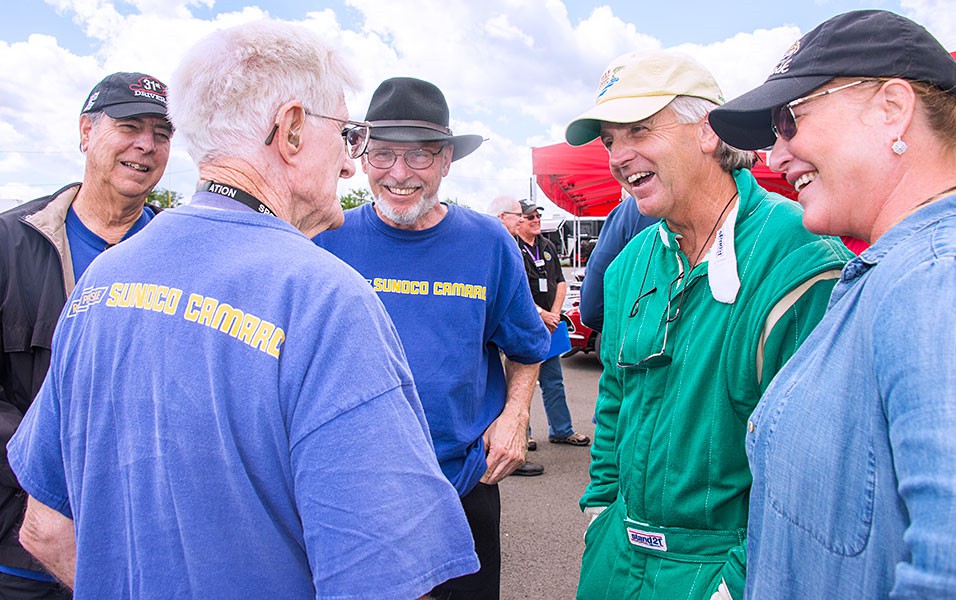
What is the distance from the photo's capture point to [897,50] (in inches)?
43.1

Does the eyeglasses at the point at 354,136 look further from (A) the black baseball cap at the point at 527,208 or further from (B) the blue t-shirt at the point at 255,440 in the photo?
(A) the black baseball cap at the point at 527,208

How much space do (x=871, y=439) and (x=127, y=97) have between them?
2472mm

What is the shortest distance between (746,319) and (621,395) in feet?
1.89

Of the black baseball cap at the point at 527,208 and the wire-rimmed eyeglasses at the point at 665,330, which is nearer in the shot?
the wire-rimmed eyeglasses at the point at 665,330

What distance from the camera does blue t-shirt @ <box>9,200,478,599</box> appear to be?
944mm

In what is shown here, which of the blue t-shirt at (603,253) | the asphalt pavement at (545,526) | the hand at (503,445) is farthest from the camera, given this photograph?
the asphalt pavement at (545,526)

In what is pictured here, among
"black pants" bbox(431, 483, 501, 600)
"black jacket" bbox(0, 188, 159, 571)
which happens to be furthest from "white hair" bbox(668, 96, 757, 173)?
"black jacket" bbox(0, 188, 159, 571)

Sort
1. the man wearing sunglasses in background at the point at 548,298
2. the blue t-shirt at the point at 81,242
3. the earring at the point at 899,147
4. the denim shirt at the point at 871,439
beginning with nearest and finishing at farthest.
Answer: the denim shirt at the point at 871,439, the earring at the point at 899,147, the blue t-shirt at the point at 81,242, the man wearing sunglasses in background at the point at 548,298

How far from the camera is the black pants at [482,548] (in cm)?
233

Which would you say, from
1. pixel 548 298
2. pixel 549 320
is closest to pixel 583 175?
pixel 548 298

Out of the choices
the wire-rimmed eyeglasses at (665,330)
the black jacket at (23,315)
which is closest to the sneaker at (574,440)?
the wire-rimmed eyeglasses at (665,330)

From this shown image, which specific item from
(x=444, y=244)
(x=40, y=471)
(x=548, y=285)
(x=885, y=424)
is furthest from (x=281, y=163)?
(x=548, y=285)

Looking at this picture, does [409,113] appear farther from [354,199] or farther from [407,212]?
[354,199]

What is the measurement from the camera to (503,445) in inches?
93.6
